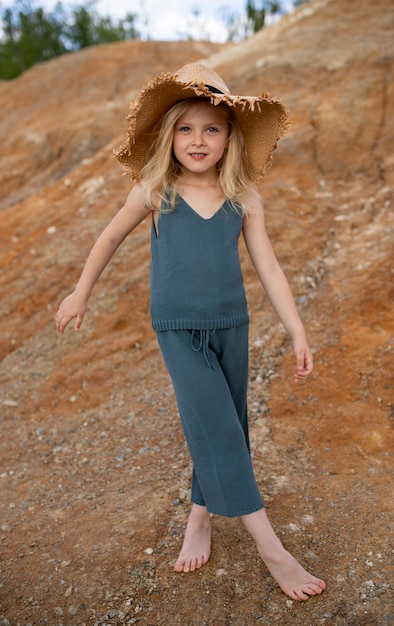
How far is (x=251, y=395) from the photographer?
124 inches

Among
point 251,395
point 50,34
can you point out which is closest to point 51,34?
point 50,34

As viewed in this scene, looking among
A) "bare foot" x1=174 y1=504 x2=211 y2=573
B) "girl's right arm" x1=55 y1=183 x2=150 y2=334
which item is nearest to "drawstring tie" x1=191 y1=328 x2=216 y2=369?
"girl's right arm" x1=55 y1=183 x2=150 y2=334

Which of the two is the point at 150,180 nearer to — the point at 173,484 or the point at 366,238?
the point at 173,484

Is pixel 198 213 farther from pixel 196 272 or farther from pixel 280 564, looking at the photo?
pixel 280 564

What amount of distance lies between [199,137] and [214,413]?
868mm

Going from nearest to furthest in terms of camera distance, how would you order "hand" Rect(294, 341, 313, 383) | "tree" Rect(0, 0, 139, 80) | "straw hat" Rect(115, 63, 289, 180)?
"straw hat" Rect(115, 63, 289, 180)
"hand" Rect(294, 341, 313, 383)
"tree" Rect(0, 0, 139, 80)

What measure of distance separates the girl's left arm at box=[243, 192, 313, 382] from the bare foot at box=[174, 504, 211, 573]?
0.63 metres

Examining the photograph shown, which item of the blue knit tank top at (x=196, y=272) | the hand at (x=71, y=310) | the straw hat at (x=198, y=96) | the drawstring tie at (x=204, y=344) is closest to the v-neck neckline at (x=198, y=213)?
the blue knit tank top at (x=196, y=272)

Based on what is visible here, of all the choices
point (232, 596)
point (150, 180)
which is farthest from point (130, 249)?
point (232, 596)

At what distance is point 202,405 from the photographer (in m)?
1.90

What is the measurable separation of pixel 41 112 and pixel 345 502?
Result: 7.79 meters

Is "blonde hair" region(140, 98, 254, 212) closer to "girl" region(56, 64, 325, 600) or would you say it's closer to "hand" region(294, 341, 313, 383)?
"girl" region(56, 64, 325, 600)

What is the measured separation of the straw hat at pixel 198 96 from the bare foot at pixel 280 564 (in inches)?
45.7

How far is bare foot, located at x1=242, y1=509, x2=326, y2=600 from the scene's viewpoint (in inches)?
76.2
